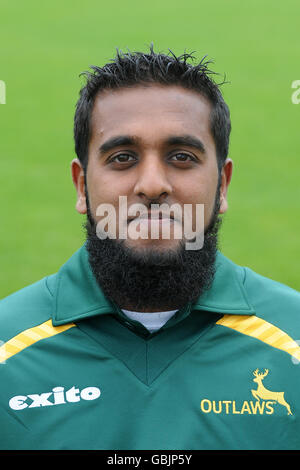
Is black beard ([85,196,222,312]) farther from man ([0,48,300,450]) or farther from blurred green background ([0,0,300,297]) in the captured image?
blurred green background ([0,0,300,297])

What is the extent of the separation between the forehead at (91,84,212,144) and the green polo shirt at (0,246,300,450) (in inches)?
24.2

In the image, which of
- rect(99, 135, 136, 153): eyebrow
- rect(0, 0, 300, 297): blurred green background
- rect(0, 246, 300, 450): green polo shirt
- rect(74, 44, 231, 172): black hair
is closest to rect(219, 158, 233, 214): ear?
rect(74, 44, 231, 172): black hair

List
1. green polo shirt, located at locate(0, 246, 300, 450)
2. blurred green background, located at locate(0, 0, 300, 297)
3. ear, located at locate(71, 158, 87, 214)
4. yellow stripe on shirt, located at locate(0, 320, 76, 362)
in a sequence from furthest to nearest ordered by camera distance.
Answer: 1. blurred green background, located at locate(0, 0, 300, 297)
2. ear, located at locate(71, 158, 87, 214)
3. yellow stripe on shirt, located at locate(0, 320, 76, 362)
4. green polo shirt, located at locate(0, 246, 300, 450)

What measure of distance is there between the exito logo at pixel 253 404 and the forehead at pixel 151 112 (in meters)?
0.94

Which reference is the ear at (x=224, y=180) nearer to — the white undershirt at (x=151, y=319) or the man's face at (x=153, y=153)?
the man's face at (x=153, y=153)

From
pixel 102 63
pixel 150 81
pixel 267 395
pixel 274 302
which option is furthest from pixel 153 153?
pixel 102 63

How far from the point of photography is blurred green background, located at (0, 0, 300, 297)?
9797 mm

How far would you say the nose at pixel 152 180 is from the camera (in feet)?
8.14

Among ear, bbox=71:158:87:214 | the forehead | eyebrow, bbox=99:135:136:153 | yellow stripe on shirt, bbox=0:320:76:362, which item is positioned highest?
the forehead

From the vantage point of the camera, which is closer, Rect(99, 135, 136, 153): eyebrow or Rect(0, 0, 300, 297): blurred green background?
Rect(99, 135, 136, 153): eyebrow

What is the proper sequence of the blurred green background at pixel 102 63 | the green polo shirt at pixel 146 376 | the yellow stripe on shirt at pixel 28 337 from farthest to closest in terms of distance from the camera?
the blurred green background at pixel 102 63 < the yellow stripe on shirt at pixel 28 337 < the green polo shirt at pixel 146 376

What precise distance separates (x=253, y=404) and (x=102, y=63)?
43.9ft

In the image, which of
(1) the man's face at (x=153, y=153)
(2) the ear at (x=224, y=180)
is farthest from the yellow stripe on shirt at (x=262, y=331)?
(2) the ear at (x=224, y=180)
